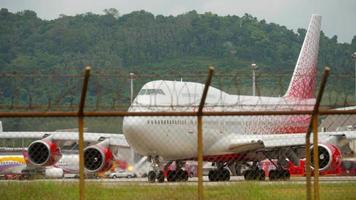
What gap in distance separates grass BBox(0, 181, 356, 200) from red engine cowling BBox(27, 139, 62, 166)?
1472 centimetres

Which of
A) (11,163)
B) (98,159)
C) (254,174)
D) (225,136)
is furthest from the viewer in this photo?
(11,163)

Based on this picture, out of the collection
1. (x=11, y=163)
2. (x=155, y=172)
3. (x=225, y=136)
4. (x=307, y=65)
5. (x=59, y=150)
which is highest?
(x=307, y=65)

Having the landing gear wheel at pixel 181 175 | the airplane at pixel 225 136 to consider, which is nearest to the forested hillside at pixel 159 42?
the airplane at pixel 225 136

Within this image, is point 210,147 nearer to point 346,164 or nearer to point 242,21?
point 346,164

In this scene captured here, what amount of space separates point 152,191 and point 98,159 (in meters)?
18.7

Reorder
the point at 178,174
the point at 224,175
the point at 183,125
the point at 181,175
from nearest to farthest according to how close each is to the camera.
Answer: the point at 181,175 < the point at 178,174 < the point at 183,125 < the point at 224,175

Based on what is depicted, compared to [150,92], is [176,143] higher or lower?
lower

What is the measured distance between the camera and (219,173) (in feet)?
144

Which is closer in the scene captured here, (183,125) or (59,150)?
(59,150)

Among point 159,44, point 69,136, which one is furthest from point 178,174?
point 159,44

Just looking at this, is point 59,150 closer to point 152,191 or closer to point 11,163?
point 152,191

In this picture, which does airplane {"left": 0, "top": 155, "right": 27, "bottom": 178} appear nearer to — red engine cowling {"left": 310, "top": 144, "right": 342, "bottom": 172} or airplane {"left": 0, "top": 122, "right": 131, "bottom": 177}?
airplane {"left": 0, "top": 122, "right": 131, "bottom": 177}

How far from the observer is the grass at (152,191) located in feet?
65.3

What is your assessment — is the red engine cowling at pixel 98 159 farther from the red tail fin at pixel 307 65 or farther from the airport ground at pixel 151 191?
the airport ground at pixel 151 191
